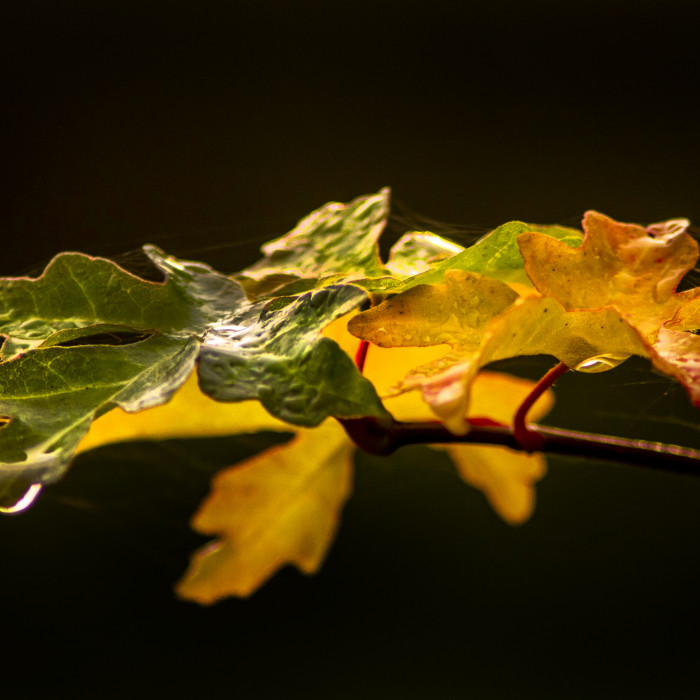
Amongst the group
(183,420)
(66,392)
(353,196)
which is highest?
(66,392)

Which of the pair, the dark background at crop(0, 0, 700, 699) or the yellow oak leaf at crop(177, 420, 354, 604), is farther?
the dark background at crop(0, 0, 700, 699)

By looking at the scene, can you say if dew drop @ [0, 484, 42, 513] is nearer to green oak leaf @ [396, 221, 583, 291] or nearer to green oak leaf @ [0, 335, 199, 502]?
green oak leaf @ [0, 335, 199, 502]

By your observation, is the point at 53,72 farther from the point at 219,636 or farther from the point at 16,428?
the point at 16,428

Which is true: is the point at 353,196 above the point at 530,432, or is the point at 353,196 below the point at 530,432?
below

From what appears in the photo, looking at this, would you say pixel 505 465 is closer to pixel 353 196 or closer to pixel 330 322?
pixel 330 322

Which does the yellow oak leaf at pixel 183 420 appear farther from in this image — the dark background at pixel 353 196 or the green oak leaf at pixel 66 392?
the dark background at pixel 353 196

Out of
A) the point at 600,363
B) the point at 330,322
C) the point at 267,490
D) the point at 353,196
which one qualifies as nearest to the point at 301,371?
the point at 330,322

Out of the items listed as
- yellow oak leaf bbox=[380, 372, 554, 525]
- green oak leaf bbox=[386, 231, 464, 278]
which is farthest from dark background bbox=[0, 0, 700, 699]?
green oak leaf bbox=[386, 231, 464, 278]

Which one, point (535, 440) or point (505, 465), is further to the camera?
point (505, 465)

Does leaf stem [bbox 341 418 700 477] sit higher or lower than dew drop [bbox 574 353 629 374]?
lower
